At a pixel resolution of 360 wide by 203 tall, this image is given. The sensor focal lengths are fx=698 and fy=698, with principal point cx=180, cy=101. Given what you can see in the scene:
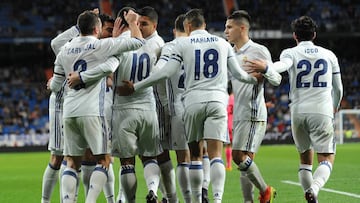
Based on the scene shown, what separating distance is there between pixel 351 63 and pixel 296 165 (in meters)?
25.4

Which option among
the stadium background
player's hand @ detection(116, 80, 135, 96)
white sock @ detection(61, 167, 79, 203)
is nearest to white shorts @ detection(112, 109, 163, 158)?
player's hand @ detection(116, 80, 135, 96)

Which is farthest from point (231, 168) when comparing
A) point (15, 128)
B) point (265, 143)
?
point (15, 128)

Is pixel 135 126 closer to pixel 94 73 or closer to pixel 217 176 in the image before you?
pixel 94 73

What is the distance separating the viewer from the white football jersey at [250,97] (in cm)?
895

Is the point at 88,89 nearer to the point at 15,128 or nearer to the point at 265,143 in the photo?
the point at 265,143

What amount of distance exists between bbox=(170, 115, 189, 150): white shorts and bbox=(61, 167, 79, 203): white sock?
4.74 feet

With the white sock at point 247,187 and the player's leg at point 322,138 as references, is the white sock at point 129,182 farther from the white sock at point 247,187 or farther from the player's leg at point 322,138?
the player's leg at point 322,138

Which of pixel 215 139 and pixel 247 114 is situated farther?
pixel 247 114

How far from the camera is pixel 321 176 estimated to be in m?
8.88

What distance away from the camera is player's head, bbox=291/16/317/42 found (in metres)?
9.27

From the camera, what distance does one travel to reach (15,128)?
35094mm

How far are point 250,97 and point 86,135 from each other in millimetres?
2220

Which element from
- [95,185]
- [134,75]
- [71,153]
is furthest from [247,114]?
[71,153]

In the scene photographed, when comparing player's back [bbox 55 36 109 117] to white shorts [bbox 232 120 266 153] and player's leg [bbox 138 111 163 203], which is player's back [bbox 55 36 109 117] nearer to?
player's leg [bbox 138 111 163 203]
